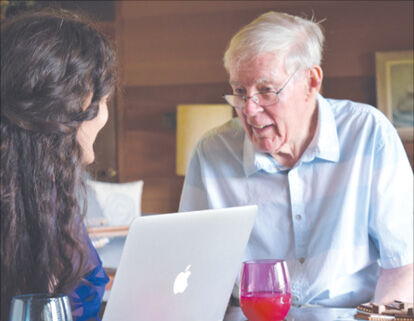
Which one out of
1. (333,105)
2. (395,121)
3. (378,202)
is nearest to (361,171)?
(378,202)

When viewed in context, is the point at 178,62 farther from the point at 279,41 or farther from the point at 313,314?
A: the point at 313,314

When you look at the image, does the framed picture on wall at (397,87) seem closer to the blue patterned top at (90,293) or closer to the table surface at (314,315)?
the table surface at (314,315)

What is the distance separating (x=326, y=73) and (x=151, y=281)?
Result: 4.07m

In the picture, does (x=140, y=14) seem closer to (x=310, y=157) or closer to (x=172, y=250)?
(x=310, y=157)

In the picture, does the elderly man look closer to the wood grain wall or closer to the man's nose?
the man's nose

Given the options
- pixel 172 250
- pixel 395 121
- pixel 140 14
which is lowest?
pixel 395 121

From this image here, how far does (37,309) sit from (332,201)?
4.21 feet

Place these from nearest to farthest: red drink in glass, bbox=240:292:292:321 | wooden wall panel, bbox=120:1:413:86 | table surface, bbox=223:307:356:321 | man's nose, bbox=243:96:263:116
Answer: red drink in glass, bbox=240:292:292:321 → table surface, bbox=223:307:356:321 → man's nose, bbox=243:96:263:116 → wooden wall panel, bbox=120:1:413:86

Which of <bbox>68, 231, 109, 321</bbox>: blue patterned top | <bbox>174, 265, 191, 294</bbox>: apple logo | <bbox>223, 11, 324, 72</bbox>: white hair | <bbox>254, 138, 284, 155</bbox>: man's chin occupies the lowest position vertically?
<bbox>68, 231, 109, 321</bbox>: blue patterned top

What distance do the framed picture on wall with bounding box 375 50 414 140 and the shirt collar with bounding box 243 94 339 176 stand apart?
2.83m

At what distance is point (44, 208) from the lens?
3.52 feet

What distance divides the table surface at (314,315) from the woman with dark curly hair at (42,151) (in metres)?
0.49

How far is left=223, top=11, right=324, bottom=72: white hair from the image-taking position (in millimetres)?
2057

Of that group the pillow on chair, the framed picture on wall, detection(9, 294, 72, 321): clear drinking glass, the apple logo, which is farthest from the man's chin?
the framed picture on wall
